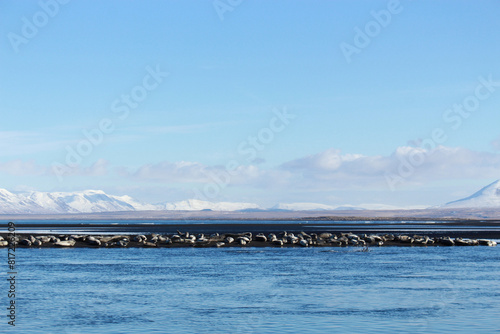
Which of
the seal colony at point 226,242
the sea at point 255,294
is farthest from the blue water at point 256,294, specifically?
the seal colony at point 226,242

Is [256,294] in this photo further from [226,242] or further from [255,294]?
[226,242]

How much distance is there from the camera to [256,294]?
30.0 m

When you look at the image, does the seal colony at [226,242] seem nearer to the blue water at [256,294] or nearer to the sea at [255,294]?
the sea at [255,294]

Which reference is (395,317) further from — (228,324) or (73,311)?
(73,311)

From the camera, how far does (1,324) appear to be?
75.1 feet

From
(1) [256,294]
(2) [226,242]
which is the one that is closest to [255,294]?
Answer: (1) [256,294]

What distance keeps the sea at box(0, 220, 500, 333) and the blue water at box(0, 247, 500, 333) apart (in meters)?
0.05

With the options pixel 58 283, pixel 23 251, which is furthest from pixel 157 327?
pixel 23 251

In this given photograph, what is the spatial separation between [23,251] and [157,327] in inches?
1522

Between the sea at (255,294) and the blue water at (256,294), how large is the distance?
0.15 ft

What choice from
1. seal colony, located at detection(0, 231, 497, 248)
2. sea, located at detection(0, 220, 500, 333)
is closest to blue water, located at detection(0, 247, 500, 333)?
sea, located at detection(0, 220, 500, 333)

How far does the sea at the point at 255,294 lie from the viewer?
902 inches

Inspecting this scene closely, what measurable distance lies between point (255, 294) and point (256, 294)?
0.04 metres

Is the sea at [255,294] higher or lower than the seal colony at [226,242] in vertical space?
lower
